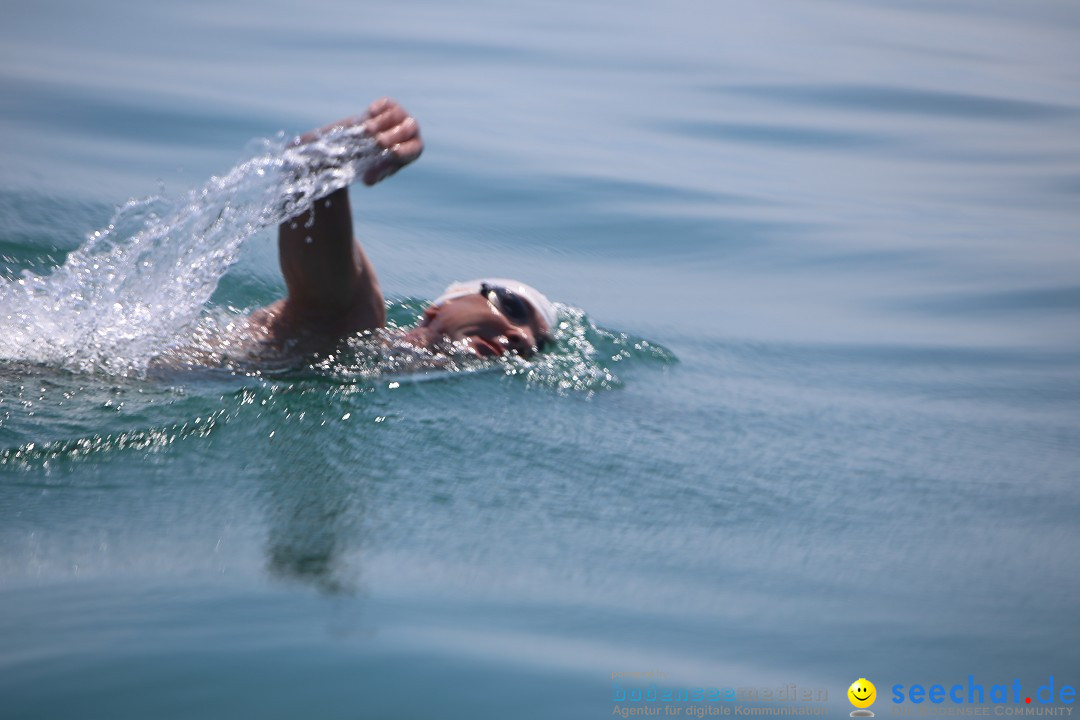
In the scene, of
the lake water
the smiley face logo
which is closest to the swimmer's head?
the lake water

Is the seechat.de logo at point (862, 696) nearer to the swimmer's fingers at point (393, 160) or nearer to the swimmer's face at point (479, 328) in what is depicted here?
the swimmer's fingers at point (393, 160)

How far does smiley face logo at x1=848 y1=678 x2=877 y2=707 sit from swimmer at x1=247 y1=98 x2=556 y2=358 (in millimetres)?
2002

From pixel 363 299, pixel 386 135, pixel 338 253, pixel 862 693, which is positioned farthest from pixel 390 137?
pixel 862 693

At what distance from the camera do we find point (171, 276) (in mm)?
4379

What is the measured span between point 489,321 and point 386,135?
1037mm

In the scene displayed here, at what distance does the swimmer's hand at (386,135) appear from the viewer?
12.4 feet

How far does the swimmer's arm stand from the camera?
3.85 m

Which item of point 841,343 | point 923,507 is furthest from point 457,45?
point 923,507

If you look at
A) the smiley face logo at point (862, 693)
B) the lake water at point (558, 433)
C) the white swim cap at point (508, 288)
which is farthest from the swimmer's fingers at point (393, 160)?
the smiley face logo at point (862, 693)

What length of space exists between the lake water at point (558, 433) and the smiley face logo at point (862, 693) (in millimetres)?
26

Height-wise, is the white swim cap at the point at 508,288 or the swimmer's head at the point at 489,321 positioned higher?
the white swim cap at the point at 508,288

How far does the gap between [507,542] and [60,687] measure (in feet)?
3.82

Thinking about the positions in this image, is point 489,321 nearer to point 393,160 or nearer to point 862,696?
point 393,160

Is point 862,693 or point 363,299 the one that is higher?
point 363,299
